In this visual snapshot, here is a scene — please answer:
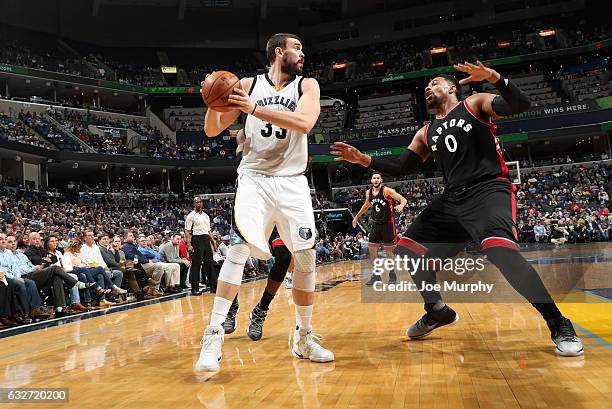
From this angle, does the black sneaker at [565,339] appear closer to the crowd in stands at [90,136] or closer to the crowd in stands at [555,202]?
the crowd in stands at [555,202]

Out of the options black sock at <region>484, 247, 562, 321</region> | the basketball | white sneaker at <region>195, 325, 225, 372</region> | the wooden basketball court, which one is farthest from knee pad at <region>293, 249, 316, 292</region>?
black sock at <region>484, 247, 562, 321</region>

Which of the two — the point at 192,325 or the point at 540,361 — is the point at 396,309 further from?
the point at 540,361

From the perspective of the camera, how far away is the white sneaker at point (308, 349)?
327cm

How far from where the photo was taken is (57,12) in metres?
38.8

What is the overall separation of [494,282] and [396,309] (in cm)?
379

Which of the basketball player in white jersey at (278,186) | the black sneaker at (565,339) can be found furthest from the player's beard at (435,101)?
the black sneaker at (565,339)

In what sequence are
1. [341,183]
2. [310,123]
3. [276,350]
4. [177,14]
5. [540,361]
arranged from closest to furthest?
[540,361] < [310,123] < [276,350] < [341,183] < [177,14]

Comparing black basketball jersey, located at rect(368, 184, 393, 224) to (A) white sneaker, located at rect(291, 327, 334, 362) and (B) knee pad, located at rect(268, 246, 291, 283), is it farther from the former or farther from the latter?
(A) white sneaker, located at rect(291, 327, 334, 362)

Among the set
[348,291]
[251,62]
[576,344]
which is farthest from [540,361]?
Result: [251,62]

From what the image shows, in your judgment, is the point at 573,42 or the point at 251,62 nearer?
the point at 573,42

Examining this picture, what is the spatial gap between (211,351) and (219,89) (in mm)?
1592

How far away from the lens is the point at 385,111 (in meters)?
40.0

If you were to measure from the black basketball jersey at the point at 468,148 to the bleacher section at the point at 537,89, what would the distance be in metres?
33.3

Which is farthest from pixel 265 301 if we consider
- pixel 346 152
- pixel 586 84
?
pixel 586 84
